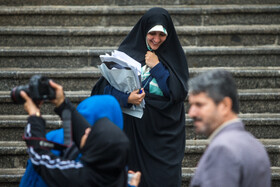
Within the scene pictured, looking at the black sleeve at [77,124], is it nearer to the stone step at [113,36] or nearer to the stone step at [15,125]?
the stone step at [15,125]

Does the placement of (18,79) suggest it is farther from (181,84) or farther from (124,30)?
(181,84)

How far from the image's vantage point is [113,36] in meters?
5.66

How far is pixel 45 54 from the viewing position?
18.1ft

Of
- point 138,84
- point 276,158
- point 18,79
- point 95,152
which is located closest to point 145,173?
point 138,84

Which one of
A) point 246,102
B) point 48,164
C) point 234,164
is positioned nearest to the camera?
point 234,164

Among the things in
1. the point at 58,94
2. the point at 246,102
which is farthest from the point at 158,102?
the point at 246,102

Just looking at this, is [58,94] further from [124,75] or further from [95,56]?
[95,56]

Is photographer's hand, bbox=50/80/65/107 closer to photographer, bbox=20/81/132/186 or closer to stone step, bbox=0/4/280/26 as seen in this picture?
photographer, bbox=20/81/132/186

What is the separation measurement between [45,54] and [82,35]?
0.53 metres

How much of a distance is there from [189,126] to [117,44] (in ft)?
4.69

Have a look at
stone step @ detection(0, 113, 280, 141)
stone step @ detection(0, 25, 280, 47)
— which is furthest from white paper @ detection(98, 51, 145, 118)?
stone step @ detection(0, 25, 280, 47)

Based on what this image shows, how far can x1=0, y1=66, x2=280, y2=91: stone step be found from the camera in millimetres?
5305

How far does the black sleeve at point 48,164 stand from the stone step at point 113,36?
3365mm

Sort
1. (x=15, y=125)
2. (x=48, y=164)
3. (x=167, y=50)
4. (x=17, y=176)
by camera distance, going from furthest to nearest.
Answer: (x=15, y=125)
(x=17, y=176)
(x=167, y=50)
(x=48, y=164)
